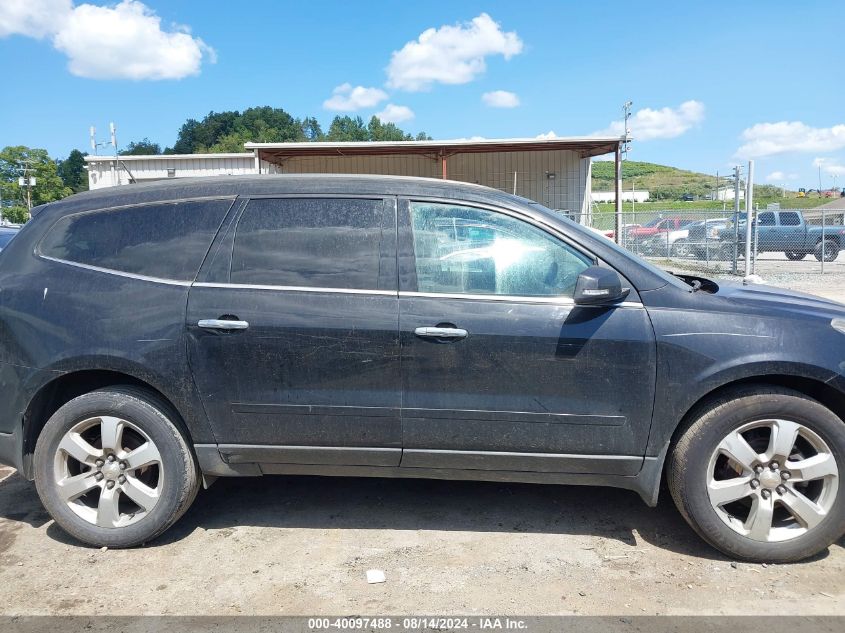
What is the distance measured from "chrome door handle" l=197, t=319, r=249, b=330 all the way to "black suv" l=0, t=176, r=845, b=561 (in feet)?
0.03

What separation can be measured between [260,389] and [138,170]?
21.7 metres

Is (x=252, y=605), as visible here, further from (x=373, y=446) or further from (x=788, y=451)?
(x=788, y=451)

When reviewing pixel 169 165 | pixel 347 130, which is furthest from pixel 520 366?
pixel 347 130

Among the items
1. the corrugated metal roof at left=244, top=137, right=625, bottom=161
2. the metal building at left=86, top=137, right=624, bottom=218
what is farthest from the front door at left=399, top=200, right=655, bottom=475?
the metal building at left=86, top=137, right=624, bottom=218

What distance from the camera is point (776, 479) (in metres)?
3.08

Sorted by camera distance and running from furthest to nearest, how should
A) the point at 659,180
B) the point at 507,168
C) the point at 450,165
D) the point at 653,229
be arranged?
the point at 659,180
the point at 450,165
the point at 507,168
the point at 653,229

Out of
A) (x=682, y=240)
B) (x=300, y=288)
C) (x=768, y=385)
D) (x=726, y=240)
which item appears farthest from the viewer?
(x=682, y=240)

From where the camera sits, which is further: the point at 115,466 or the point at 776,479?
the point at 115,466

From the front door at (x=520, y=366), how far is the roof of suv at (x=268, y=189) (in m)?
0.38

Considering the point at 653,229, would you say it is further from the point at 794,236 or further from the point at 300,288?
the point at 300,288

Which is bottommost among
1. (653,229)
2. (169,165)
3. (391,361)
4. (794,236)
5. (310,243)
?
(391,361)

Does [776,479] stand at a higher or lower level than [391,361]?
lower

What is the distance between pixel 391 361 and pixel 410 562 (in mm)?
998

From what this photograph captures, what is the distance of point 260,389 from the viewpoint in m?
3.23
